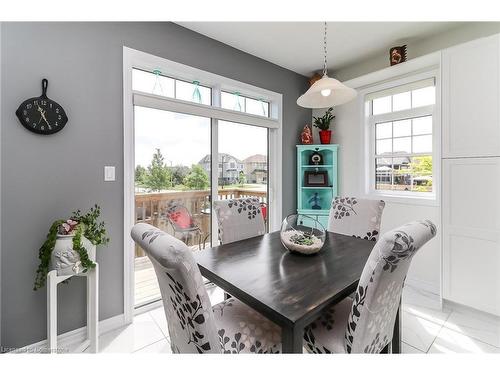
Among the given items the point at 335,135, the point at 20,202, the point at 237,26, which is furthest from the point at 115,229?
the point at 335,135

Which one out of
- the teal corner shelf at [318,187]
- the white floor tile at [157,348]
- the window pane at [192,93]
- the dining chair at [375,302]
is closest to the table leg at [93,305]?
the white floor tile at [157,348]

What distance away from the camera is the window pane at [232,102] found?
278cm

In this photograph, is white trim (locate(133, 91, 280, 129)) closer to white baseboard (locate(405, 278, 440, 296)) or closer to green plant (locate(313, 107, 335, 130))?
green plant (locate(313, 107, 335, 130))

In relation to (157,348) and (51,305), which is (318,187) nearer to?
(157,348)

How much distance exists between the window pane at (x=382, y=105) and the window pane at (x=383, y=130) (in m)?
0.16

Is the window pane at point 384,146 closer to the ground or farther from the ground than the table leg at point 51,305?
farther from the ground

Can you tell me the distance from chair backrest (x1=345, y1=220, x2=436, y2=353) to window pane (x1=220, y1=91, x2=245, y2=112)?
2.29 meters

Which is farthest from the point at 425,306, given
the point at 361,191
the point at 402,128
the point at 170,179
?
the point at 170,179

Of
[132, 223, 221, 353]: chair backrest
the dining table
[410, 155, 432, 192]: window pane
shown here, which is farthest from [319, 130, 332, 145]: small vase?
[132, 223, 221, 353]: chair backrest

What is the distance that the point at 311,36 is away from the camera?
2.46 meters

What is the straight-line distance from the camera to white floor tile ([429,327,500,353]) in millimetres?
1701

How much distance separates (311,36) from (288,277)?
7.83 ft

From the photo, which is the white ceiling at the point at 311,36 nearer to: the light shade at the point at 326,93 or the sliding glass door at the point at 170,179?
the sliding glass door at the point at 170,179

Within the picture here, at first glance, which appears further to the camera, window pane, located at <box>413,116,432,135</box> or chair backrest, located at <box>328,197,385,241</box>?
window pane, located at <box>413,116,432,135</box>
